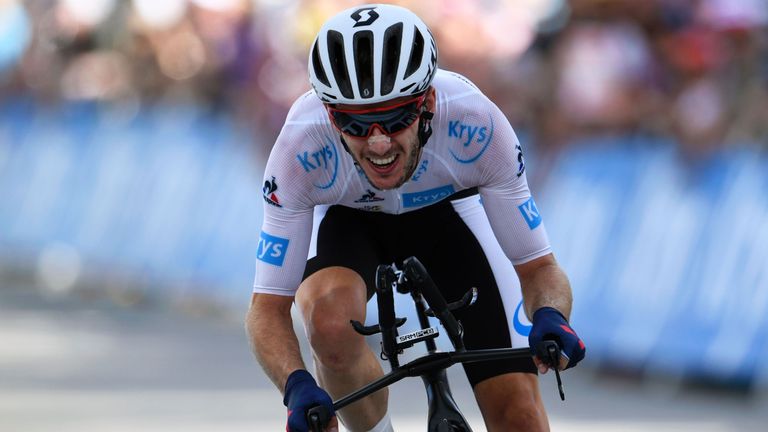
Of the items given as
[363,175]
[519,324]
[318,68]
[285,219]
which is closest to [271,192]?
[285,219]

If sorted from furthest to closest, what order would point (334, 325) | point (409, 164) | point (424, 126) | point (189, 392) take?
point (189, 392), point (334, 325), point (424, 126), point (409, 164)

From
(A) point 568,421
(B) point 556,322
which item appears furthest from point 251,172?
(B) point 556,322


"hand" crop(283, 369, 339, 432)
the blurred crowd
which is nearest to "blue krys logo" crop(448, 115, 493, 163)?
"hand" crop(283, 369, 339, 432)

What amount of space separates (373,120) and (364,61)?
209 millimetres

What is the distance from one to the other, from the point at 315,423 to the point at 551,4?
8.10 metres

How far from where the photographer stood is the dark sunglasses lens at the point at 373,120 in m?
5.40

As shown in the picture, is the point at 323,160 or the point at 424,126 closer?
the point at 424,126

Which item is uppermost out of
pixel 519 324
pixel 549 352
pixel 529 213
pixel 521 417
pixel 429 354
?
pixel 529 213

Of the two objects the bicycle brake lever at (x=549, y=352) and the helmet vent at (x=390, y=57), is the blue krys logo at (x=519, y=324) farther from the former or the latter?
the helmet vent at (x=390, y=57)

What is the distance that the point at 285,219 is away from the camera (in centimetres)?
577

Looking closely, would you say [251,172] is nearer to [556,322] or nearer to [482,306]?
[482,306]

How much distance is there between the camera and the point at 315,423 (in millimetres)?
5043

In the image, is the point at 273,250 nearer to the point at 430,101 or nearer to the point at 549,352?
the point at 430,101

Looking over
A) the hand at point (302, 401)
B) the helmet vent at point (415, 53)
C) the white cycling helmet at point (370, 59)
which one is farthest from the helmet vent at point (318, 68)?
the hand at point (302, 401)
